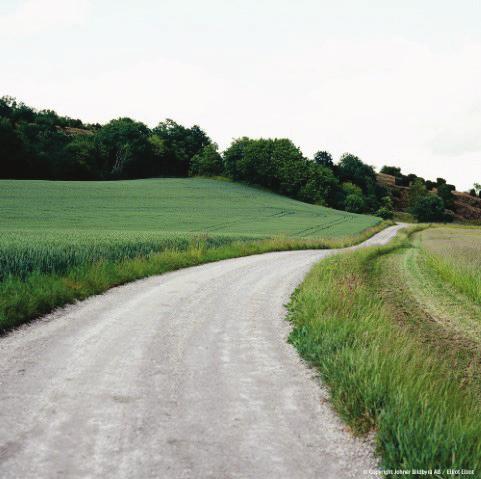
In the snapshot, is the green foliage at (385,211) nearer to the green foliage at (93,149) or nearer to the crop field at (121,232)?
the crop field at (121,232)

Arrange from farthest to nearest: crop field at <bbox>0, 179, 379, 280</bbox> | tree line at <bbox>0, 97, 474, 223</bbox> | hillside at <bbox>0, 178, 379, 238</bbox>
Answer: tree line at <bbox>0, 97, 474, 223</bbox>, hillside at <bbox>0, 178, 379, 238</bbox>, crop field at <bbox>0, 179, 379, 280</bbox>

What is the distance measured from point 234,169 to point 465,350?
9461 cm

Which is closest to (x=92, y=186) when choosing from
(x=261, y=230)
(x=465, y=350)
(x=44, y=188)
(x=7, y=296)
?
(x=44, y=188)

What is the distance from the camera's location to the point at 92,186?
6919 cm

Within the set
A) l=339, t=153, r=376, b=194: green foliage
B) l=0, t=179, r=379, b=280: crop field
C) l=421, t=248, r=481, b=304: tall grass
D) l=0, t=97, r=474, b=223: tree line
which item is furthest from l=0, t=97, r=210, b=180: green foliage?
l=421, t=248, r=481, b=304: tall grass

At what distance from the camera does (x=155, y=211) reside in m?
55.2

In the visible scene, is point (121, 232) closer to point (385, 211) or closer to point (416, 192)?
point (385, 211)

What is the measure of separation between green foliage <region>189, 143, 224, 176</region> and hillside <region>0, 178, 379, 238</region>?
25484mm

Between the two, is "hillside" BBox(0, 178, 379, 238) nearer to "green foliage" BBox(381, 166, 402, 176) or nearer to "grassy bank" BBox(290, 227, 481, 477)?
"grassy bank" BBox(290, 227, 481, 477)

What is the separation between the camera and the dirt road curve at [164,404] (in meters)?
3.89

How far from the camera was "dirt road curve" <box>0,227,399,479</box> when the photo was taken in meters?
3.89

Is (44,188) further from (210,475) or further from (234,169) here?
(210,475)

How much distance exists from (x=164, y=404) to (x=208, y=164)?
104 m

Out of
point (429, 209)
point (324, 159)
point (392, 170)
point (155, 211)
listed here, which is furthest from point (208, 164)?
point (392, 170)
